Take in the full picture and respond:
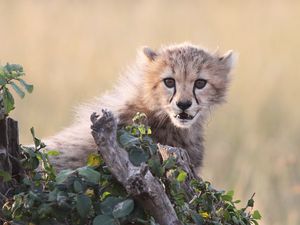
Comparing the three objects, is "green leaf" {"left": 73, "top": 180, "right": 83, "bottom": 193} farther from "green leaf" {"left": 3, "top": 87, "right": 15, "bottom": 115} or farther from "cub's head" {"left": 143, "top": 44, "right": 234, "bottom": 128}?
"cub's head" {"left": 143, "top": 44, "right": 234, "bottom": 128}

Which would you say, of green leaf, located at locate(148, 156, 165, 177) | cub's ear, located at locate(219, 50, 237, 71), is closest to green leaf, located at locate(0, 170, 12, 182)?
green leaf, located at locate(148, 156, 165, 177)

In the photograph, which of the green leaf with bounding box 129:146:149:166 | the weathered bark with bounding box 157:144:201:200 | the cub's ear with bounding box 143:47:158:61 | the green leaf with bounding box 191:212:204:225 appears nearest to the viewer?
the green leaf with bounding box 129:146:149:166

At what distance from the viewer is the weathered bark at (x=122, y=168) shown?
2402mm

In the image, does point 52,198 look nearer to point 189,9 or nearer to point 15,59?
point 15,59

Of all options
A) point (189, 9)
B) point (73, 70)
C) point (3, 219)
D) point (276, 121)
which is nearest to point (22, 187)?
point (3, 219)

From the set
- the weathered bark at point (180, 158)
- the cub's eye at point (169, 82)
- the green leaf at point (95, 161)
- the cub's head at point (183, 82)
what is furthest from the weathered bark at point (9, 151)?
the cub's eye at point (169, 82)

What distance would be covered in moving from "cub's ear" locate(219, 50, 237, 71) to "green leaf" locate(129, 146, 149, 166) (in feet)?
9.16

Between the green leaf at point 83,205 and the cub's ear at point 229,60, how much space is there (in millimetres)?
2954

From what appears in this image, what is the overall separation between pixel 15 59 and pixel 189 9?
10.3ft

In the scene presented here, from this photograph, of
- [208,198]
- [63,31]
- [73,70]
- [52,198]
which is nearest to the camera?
[52,198]

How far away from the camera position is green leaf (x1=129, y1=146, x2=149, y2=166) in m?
2.49

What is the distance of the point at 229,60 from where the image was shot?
5379 mm

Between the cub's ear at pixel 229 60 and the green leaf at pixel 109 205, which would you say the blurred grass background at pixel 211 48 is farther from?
the green leaf at pixel 109 205

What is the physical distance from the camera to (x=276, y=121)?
26.0 ft
